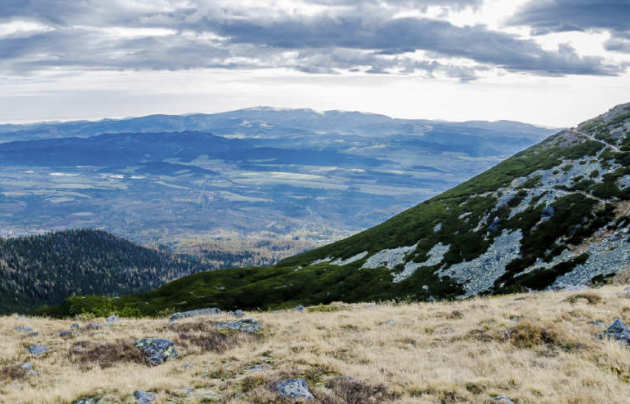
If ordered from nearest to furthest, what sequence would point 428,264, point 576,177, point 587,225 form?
point 587,225 < point 428,264 < point 576,177

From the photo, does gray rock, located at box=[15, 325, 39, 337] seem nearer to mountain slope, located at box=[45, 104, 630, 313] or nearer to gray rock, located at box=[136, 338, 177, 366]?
gray rock, located at box=[136, 338, 177, 366]

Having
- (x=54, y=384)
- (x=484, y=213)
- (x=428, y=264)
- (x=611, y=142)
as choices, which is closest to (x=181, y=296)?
(x=428, y=264)

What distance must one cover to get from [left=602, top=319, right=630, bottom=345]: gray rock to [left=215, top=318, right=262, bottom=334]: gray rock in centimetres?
2001

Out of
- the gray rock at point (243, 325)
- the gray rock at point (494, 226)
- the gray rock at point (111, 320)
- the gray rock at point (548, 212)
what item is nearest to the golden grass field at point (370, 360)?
the gray rock at point (243, 325)

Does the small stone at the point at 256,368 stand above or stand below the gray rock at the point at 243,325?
above

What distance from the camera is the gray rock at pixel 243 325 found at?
29.1 m

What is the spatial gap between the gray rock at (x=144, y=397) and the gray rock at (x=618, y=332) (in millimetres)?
19394

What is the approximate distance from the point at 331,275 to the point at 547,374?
78338 mm

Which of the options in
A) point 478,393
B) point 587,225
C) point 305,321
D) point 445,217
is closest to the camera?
point 478,393

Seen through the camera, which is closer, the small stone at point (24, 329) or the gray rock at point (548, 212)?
the small stone at point (24, 329)

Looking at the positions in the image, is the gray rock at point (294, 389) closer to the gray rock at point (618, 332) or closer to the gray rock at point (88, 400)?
the gray rock at point (88, 400)

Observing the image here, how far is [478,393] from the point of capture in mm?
14953

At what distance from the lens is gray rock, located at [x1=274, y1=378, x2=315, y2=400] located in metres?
15.6

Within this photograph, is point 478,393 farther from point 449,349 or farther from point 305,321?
point 305,321
